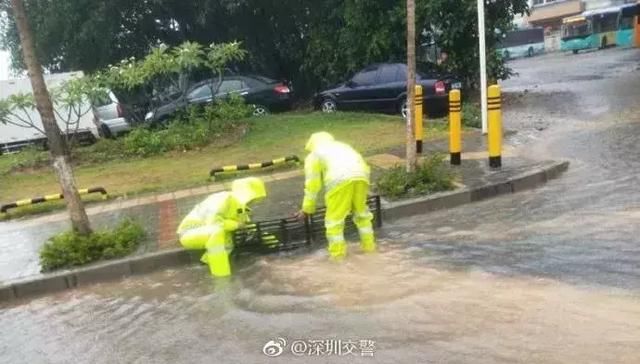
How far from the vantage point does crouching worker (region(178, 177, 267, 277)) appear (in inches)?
240

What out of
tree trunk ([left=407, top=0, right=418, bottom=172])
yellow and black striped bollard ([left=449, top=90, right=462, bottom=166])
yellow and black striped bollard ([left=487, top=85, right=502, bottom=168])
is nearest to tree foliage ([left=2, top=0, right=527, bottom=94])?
yellow and black striped bollard ([left=449, top=90, right=462, bottom=166])

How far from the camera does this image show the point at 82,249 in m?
6.70

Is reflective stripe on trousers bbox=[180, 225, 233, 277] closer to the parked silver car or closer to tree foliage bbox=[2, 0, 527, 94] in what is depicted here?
the parked silver car

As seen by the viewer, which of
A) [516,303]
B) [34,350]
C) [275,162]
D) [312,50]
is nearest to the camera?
[516,303]

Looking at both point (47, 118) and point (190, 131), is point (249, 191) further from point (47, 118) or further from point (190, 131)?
point (190, 131)

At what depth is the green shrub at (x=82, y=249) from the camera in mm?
6641

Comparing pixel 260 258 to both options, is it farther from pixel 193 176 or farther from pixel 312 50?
pixel 312 50

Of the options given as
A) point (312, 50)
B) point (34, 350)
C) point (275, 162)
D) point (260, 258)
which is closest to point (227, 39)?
point (312, 50)

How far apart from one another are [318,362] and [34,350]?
221 cm

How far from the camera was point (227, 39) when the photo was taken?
21.5m

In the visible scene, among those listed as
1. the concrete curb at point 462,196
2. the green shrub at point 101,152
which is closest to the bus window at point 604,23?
the green shrub at point 101,152

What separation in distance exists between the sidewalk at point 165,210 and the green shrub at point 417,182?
32cm

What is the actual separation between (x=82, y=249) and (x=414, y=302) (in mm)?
3611

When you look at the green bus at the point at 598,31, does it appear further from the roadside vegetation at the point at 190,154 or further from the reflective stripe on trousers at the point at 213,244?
the reflective stripe on trousers at the point at 213,244
